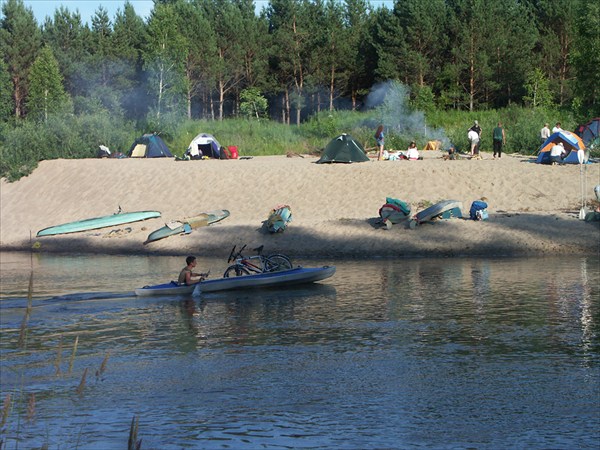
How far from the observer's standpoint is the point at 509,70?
67.9 m

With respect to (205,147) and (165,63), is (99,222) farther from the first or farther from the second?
(165,63)

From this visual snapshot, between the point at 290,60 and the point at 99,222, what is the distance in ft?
137

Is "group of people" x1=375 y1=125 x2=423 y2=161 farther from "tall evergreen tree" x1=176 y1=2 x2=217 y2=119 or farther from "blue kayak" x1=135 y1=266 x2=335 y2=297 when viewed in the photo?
"tall evergreen tree" x1=176 y1=2 x2=217 y2=119

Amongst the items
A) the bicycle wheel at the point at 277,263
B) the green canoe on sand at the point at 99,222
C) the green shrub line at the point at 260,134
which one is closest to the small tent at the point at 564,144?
the green shrub line at the point at 260,134

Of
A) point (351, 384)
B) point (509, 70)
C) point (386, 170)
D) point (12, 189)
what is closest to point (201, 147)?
point (12, 189)

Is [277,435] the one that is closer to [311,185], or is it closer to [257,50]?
[311,185]

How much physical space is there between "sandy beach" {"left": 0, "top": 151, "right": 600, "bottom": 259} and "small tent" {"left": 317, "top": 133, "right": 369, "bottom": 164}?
0.85 metres

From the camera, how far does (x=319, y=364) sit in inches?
615

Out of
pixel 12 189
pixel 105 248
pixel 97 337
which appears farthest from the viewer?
pixel 12 189

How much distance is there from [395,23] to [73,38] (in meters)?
30.9

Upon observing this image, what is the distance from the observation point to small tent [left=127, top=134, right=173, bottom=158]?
51.4 meters

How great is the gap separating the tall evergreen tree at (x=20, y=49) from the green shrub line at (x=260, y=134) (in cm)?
2301

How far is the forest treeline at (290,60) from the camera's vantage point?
217ft

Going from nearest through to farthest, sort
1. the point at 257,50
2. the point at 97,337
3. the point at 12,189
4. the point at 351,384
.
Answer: the point at 351,384 → the point at 97,337 → the point at 12,189 → the point at 257,50
